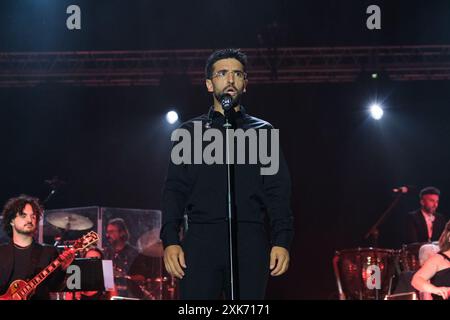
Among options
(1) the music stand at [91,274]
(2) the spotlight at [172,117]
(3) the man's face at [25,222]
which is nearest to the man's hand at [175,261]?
(1) the music stand at [91,274]

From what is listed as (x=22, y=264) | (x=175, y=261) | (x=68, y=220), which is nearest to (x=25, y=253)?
(x=22, y=264)

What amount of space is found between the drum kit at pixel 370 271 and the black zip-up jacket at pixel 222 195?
22.5 ft

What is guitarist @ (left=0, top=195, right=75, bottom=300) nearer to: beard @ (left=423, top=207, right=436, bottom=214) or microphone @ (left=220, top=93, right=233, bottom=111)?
microphone @ (left=220, top=93, right=233, bottom=111)

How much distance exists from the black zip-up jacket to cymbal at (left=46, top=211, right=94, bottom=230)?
6306 millimetres

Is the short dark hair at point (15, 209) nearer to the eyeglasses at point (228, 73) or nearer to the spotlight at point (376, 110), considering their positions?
the eyeglasses at point (228, 73)

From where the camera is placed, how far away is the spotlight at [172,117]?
12320 mm

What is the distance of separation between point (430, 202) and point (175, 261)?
7799 millimetres

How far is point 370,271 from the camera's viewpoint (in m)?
10.3

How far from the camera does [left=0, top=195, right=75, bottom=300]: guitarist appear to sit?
21.3 ft

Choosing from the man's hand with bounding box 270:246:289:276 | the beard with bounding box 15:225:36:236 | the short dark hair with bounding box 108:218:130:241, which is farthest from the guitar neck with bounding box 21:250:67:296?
the man's hand with bounding box 270:246:289:276

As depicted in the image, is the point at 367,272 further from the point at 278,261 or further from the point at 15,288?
the point at 278,261

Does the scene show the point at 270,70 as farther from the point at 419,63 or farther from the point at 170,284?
the point at 170,284

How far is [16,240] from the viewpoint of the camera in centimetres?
668
